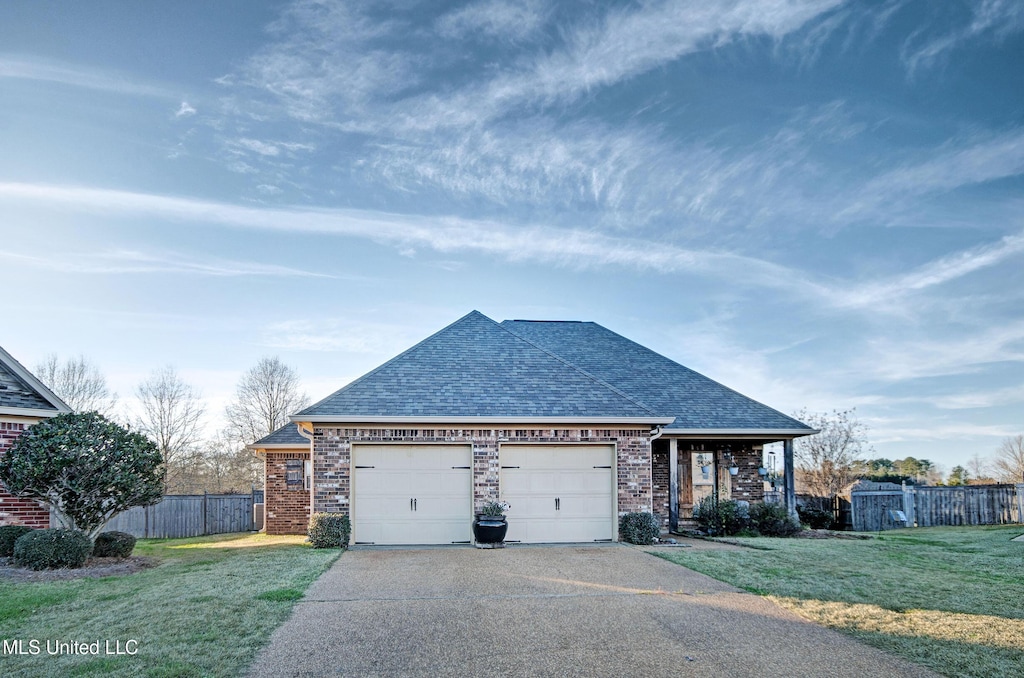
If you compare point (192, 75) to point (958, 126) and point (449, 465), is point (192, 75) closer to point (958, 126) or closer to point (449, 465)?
point (449, 465)

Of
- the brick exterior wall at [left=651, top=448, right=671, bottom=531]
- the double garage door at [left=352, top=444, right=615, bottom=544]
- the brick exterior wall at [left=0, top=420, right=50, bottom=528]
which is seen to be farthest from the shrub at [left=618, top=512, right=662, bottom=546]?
the brick exterior wall at [left=0, top=420, right=50, bottom=528]

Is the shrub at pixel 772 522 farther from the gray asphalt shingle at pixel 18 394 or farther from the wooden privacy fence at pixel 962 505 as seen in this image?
the gray asphalt shingle at pixel 18 394

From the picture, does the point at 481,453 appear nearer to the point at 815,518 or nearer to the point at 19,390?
the point at 19,390

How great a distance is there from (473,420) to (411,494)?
7.14 feet

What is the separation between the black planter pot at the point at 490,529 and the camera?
47.5 ft

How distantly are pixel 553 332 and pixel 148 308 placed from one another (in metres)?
12.4

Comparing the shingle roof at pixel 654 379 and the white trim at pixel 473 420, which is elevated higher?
the shingle roof at pixel 654 379

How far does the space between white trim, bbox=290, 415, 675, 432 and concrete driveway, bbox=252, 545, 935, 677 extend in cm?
414

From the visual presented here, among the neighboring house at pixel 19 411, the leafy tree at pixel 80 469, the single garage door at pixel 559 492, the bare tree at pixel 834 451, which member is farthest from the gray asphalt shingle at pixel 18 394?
the bare tree at pixel 834 451

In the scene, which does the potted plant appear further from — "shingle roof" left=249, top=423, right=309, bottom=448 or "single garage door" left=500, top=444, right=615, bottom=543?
"shingle roof" left=249, top=423, right=309, bottom=448

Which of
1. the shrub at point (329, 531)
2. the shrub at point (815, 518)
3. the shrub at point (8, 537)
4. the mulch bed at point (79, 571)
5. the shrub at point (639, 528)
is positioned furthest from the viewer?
the shrub at point (815, 518)

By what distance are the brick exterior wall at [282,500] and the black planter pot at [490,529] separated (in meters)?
7.52

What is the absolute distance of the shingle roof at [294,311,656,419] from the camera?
15227mm

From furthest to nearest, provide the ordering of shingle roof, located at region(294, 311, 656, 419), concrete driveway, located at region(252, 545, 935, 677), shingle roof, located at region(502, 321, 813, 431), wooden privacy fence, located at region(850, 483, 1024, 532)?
wooden privacy fence, located at region(850, 483, 1024, 532) → shingle roof, located at region(502, 321, 813, 431) → shingle roof, located at region(294, 311, 656, 419) → concrete driveway, located at region(252, 545, 935, 677)
